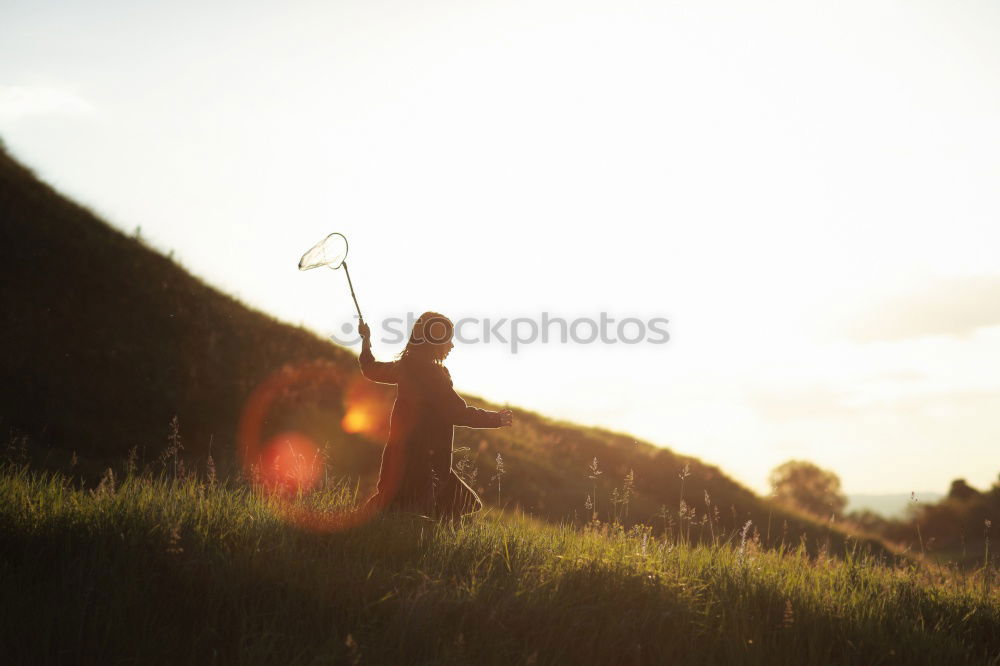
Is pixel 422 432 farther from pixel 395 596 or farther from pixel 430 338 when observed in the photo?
pixel 395 596

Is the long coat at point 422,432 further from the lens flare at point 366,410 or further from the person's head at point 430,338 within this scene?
the lens flare at point 366,410

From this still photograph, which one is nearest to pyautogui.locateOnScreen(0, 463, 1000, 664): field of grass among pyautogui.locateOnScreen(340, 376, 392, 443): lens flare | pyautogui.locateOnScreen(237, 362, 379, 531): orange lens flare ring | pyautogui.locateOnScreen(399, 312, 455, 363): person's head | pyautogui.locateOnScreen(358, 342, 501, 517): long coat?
pyautogui.locateOnScreen(358, 342, 501, 517): long coat

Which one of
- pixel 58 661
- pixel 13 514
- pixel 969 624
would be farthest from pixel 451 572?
pixel 969 624

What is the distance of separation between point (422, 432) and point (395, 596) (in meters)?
3.09

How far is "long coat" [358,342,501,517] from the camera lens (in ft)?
26.9

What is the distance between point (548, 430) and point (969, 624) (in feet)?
81.9

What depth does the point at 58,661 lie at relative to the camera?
4.41 meters

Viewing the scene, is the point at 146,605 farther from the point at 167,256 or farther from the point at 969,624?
the point at 167,256

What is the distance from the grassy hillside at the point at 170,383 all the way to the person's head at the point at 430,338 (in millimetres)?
5573

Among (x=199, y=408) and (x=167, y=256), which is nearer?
(x=199, y=408)

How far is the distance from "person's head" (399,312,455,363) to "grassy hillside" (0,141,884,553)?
5.57 meters

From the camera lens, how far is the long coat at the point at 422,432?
8203mm

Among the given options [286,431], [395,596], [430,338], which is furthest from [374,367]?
[286,431]

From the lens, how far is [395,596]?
535cm
